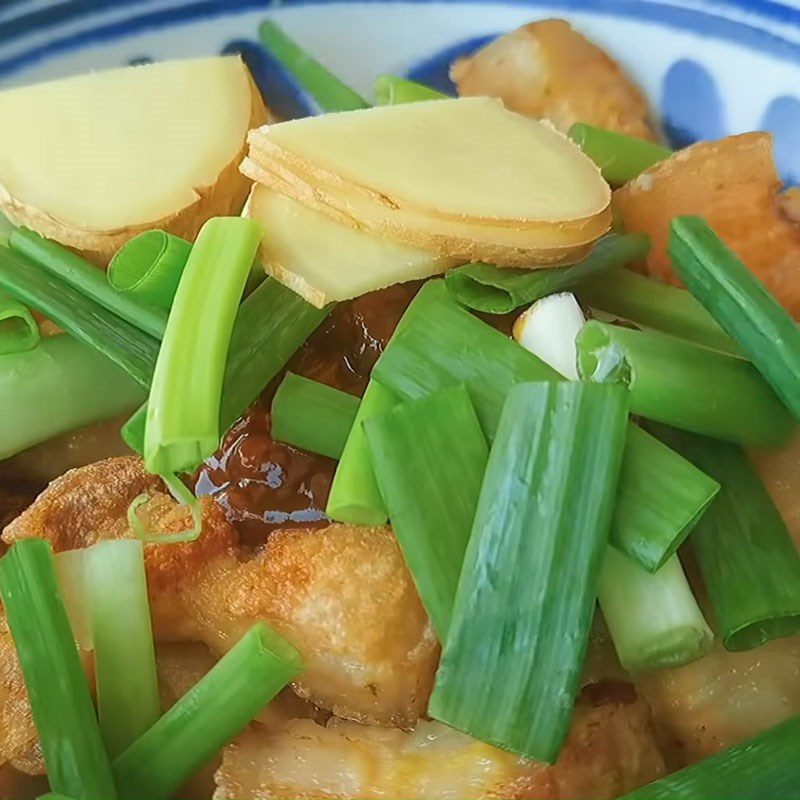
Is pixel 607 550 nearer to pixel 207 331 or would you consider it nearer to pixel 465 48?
pixel 207 331

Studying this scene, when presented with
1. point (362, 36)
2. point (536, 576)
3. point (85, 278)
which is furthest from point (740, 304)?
point (362, 36)

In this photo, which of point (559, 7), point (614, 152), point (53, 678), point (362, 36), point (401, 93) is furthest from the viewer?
point (362, 36)

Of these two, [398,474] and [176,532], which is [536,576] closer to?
[398,474]

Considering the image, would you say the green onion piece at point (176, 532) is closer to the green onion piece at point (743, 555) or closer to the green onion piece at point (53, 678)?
the green onion piece at point (53, 678)

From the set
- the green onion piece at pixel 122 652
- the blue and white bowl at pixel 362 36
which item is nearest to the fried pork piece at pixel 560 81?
the blue and white bowl at pixel 362 36

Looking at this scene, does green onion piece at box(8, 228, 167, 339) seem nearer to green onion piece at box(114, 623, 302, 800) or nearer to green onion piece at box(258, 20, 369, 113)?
green onion piece at box(114, 623, 302, 800)

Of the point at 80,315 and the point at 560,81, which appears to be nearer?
the point at 80,315

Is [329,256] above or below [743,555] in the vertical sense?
above
